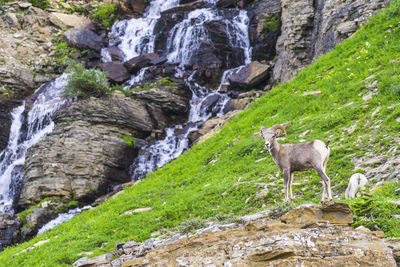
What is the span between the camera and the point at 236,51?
121 feet

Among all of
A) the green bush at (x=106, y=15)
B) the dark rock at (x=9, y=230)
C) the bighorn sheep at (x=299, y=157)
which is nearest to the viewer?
the bighorn sheep at (x=299, y=157)

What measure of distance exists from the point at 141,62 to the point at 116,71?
10.0 ft

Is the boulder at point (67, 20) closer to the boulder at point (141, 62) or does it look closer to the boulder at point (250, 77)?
the boulder at point (141, 62)

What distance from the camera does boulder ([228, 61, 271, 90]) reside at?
31.7 meters

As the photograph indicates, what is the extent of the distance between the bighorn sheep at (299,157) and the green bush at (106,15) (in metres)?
48.5

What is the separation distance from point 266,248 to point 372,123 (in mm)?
8037

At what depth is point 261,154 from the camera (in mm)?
13500

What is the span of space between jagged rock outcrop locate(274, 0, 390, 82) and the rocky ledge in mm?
18670

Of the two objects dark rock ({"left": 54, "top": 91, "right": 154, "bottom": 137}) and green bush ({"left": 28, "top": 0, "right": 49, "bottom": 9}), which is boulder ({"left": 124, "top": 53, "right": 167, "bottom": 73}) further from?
green bush ({"left": 28, "top": 0, "right": 49, "bottom": 9})

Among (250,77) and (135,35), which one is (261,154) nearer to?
(250,77)

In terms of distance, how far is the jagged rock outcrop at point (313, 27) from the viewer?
20.9 m

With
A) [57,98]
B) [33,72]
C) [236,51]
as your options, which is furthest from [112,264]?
[33,72]

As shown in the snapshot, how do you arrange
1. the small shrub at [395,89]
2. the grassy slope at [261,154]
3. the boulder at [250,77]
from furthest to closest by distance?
the boulder at [250,77]
the small shrub at [395,89]
the grassy slope at [261,154]

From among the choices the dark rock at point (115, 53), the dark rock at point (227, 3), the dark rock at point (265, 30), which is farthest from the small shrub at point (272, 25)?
the dark rock at point (115, 53)
